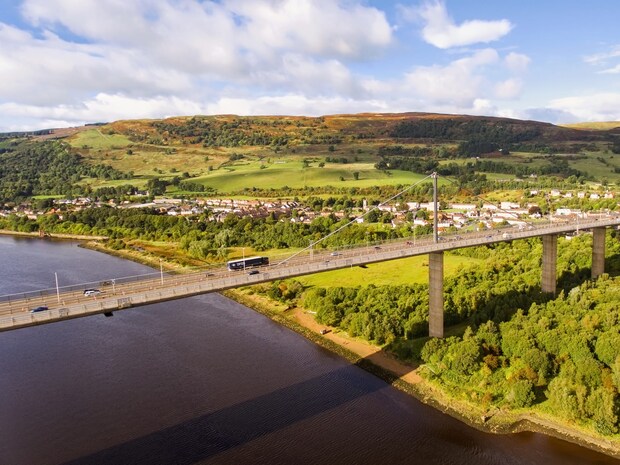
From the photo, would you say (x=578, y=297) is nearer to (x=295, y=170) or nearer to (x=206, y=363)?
(x=206, y=363)

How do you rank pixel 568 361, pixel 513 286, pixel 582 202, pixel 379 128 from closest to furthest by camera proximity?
1. pixel 568 361
2. pixel 513 286
3. pixel 582 202
4. pixel 379 128

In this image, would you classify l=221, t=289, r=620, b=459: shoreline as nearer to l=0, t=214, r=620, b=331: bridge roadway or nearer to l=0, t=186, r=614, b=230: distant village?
l=0, t=214, r=620, b=331: bridge roadway

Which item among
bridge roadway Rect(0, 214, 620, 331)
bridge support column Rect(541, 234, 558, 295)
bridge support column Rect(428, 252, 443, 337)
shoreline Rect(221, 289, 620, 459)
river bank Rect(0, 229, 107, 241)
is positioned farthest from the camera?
river bank Rect(0, 229, 107, 241)

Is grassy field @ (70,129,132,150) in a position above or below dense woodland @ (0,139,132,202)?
above

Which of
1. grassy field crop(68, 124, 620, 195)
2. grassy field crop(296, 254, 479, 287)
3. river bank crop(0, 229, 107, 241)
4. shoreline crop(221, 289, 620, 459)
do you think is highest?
grassy field crop(68, 124, 620, 195)

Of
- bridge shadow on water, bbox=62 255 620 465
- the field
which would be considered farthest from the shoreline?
the field

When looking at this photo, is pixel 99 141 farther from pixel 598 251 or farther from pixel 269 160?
pixel 598 251

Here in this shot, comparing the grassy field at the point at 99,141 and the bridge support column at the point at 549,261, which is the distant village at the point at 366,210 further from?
the grassy field at the point at 99,141

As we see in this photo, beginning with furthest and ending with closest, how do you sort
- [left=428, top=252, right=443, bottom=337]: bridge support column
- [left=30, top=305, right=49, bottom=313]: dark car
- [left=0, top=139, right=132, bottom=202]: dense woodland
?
[left=0, top=139, right=132, bottom=202]: dense woodland → [left=428, top=252, right=443, bottom=337]: bridge support column → [left=30, top=305, right=49, bottom=313]: dark car

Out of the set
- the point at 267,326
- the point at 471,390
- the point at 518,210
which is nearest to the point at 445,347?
the point at 471,390
